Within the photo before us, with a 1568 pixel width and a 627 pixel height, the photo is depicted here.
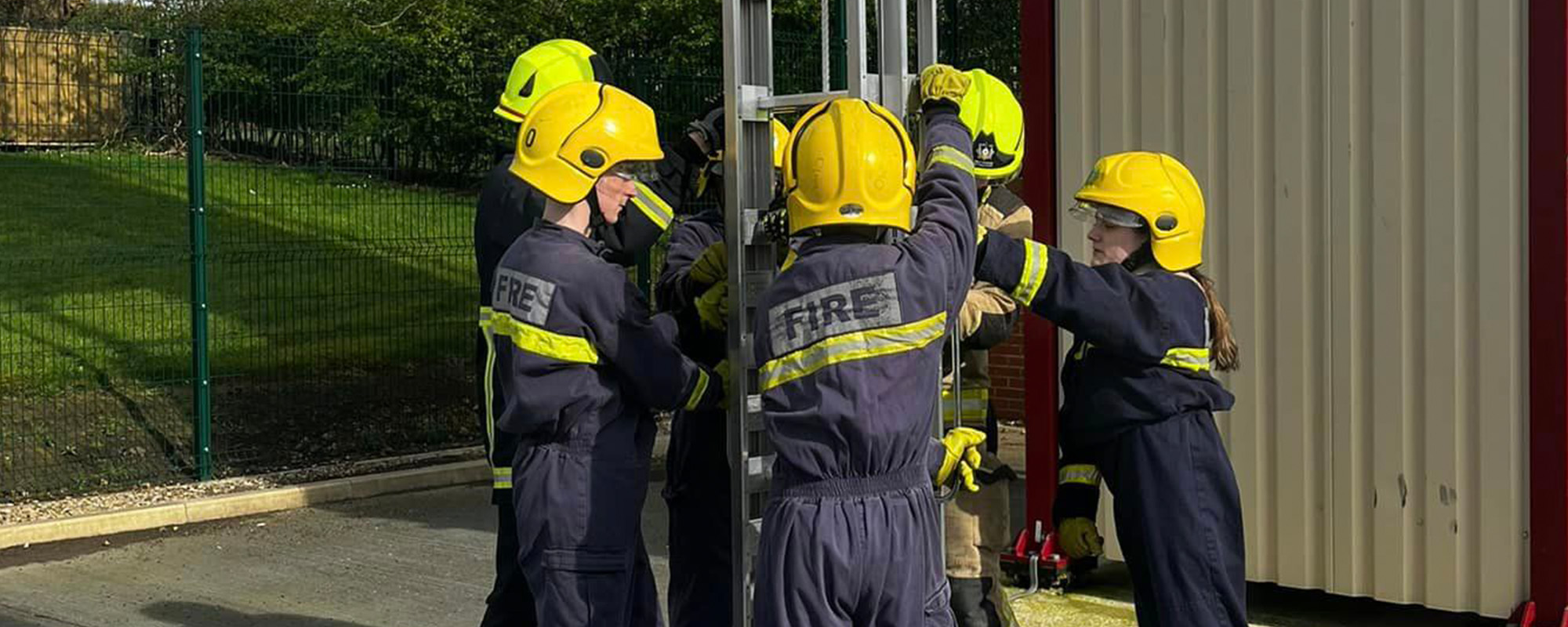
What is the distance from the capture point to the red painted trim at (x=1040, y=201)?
7355 mm

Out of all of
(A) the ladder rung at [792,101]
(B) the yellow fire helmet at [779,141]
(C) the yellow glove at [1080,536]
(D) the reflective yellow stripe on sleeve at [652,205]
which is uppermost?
(A) the ladder rung at [792,101]

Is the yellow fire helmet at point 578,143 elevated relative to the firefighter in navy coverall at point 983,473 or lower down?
elevated

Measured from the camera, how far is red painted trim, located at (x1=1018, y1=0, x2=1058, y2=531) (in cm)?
736

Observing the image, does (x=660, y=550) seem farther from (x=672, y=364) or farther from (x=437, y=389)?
(x=672, y=364)

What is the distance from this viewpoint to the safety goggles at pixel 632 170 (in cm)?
470

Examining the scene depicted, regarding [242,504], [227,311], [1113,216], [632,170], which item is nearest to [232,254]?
[227,311]

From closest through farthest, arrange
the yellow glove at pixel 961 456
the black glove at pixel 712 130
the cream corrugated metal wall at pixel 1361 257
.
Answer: the yellow glove at pixel 961 456, the black glove at pixel 712 130, the cream corrugated metal wall at pixel 1361 257

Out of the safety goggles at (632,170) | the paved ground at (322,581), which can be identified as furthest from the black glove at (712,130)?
the paved ground at (322,581)

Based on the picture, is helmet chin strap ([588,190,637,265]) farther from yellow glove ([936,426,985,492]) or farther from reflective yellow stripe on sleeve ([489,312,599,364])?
yellow glove ([936,426,985,492])

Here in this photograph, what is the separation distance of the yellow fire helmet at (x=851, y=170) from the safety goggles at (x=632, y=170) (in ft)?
2.15

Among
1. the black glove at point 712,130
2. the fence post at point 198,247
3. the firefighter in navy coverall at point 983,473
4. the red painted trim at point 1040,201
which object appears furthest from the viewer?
the fence post at point 198,247

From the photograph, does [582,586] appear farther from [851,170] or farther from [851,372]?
[851,170]

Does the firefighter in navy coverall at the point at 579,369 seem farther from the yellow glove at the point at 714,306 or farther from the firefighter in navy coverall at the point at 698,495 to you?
the firefighter in navy coverall at the point at 698,495

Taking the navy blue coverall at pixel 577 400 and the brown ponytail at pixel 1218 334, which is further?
the brown ponytail at pixel 1218 334
